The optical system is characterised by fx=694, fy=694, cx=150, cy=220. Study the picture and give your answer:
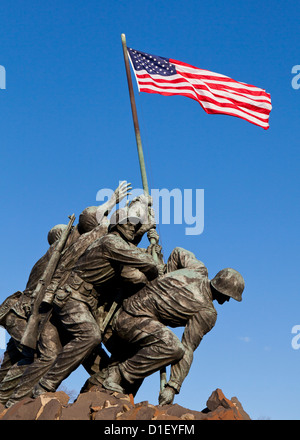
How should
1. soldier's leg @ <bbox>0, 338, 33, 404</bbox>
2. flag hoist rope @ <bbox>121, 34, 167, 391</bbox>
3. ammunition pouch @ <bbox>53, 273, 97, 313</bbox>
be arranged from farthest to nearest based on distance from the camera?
flag hoist rope @ <bbox>121, 34, 167, 391</bbox> < soldier's leg @ <bbox>0, 338, 33, 404</bbox> < ammunition pouch @ <bbox>53, 273, 97, 313</bbox>

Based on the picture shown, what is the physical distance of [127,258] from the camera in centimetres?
924

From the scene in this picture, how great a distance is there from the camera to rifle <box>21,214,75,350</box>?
9.41 meters

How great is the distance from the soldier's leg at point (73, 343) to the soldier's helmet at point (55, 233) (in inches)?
77.6

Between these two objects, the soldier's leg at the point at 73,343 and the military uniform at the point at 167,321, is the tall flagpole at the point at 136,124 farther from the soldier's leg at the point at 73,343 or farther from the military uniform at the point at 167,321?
the soldier's leg at the point at 73,343

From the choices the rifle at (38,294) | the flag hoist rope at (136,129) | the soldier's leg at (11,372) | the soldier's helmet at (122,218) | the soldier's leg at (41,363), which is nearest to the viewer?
the soldier's leg at (41,363)

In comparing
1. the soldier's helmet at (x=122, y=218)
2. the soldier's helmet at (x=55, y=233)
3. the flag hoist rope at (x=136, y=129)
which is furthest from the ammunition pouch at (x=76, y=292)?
the soldier's helmet at (x=55, y=233)

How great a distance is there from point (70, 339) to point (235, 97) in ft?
18.6

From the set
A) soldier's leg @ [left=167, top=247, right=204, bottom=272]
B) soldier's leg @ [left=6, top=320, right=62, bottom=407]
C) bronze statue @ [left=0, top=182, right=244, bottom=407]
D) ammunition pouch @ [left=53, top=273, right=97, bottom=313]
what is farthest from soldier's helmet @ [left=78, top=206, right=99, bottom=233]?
soldier's leg @ [left=6, top=320, right=62, bottom=407]

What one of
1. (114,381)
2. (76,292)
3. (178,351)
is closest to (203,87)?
(76,292)

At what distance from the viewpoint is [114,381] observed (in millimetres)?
9031

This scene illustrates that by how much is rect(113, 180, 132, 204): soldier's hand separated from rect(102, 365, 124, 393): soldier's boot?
8.49 ft

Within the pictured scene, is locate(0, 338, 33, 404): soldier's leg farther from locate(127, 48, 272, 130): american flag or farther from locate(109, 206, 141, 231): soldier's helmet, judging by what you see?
locate(127, 48, 272, 130): american flag

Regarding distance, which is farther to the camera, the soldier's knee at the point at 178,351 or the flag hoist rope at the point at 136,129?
the flag hoist rope at the point at 136,129

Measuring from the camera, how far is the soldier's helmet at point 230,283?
959 centimetres
